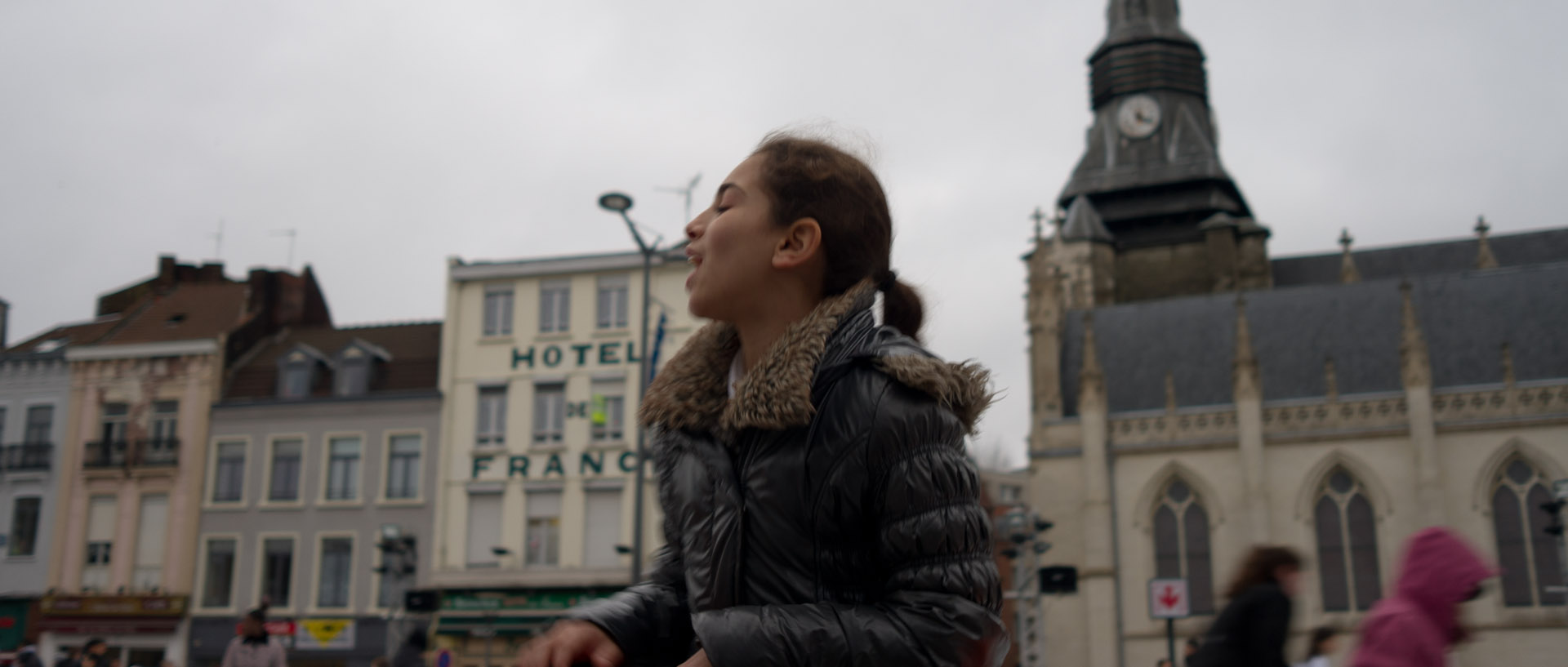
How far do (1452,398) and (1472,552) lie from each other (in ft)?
126

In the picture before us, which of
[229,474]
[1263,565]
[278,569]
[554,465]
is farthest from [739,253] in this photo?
[229,474]

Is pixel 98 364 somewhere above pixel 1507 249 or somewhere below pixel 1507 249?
below

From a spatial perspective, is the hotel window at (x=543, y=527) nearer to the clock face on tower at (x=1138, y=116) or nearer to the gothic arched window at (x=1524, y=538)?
the gothic arched window at (x=1524, y=538)

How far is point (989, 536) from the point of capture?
6.31ft

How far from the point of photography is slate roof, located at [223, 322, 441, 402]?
3419cm

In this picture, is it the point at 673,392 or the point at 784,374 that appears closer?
the point at 784,374

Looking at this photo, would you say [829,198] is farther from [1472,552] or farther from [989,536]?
[1472,552]

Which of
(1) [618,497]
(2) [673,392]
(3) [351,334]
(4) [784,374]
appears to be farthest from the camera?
(3) [351,334]

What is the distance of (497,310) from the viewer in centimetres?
3369

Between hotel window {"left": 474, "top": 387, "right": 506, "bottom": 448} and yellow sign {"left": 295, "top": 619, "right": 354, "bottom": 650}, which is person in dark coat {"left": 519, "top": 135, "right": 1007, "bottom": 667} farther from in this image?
yellow sign {"left": 295, "top": 619, "right": 354, "bottom": 650}

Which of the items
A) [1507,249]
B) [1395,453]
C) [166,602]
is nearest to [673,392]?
[166,602]

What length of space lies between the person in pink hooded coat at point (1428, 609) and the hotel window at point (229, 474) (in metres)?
33.5

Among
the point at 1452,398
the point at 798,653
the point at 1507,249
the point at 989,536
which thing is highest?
the point at 1507,249

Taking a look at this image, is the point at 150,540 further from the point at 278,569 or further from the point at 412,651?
the point at 412,651
